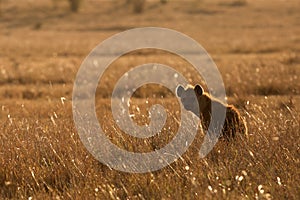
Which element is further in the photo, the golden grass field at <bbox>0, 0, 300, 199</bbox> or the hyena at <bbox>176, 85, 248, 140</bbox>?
the hyena at <bbox>176, 85, 248, 140</bbox>

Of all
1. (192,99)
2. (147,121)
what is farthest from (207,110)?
(147,121)

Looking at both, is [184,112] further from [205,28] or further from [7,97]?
[205,28]

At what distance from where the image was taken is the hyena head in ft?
25.6

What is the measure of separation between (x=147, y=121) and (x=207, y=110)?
2.41ft

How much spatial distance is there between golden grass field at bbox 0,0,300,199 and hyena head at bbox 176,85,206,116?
26 cm

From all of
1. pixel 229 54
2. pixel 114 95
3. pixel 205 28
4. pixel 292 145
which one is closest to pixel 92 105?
pixel 114 95

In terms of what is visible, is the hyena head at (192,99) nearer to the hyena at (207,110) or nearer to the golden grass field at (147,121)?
the hyena at (207,110)

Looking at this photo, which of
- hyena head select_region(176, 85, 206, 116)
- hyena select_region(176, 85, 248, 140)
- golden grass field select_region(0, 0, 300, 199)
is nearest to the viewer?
golden grass field select_region(0, 0, 300, 199)

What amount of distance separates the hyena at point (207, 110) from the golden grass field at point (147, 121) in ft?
0.66

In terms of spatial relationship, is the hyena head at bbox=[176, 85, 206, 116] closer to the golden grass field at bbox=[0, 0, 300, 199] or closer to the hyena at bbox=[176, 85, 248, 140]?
the hyena at bbox=[176, 85, 248, 140]

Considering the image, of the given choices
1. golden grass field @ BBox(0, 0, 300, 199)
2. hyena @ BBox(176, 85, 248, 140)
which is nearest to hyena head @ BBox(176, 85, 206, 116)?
hyena @ BBox(176, 85, 248, 140)

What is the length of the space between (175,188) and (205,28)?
Answer: 30.9 metres

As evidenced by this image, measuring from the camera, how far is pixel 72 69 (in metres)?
17.7

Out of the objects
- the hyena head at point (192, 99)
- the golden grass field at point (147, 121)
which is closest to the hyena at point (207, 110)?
the hyena head at point (192, 99)
